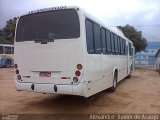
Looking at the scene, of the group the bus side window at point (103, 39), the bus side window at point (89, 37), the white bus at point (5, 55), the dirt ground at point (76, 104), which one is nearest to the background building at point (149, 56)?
the white bus at point (5, 55)

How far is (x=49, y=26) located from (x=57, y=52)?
905 millimetres

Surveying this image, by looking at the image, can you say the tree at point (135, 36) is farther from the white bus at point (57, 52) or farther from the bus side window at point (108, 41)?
the white bus at point (57, 52)

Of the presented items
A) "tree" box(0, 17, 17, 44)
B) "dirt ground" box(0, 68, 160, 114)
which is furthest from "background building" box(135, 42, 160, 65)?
"dirt ground" box(0, 68, 160, 114)

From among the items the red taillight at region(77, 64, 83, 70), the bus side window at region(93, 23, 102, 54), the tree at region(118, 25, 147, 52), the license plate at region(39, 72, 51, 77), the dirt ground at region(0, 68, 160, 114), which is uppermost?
the tree at region(118, 25, 147, 52)

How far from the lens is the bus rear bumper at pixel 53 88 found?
24.9 feet

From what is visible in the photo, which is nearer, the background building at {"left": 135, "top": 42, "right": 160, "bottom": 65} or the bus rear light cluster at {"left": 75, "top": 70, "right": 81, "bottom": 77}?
the bus rear light cluster at {"left": 75, "top": 70, "right": 81, "bottom": 77}

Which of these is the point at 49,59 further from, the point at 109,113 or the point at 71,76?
the point at 109,113

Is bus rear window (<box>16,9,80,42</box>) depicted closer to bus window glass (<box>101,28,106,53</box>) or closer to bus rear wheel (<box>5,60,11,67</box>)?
bus window glass (<box>101,28,106,53</box>)

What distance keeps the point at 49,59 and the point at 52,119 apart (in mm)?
1693

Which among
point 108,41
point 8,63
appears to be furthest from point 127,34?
point 108,41

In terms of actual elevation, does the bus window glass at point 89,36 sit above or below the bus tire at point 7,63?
above

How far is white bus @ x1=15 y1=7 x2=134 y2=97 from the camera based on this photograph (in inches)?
304

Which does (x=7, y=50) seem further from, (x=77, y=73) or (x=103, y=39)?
(x=77, y=73)

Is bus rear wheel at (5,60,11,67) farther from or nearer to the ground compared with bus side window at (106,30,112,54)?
nearer to the ground
